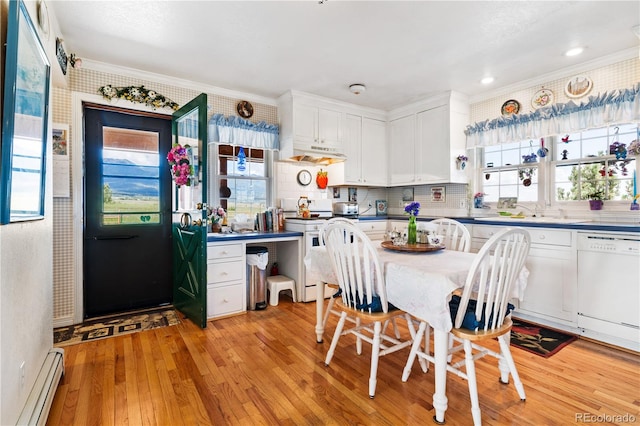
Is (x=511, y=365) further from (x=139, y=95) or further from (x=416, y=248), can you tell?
(x=139, y=95)

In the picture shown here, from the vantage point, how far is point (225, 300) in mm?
3266

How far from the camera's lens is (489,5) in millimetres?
2268

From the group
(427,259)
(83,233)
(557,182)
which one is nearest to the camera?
(427,259)

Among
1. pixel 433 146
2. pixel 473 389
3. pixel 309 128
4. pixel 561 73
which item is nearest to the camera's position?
pixel 473 389

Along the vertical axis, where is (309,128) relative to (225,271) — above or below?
above

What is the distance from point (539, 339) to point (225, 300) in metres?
2.87

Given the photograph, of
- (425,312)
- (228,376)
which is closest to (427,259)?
(425,312)

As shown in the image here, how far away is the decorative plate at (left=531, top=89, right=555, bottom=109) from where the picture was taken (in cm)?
344

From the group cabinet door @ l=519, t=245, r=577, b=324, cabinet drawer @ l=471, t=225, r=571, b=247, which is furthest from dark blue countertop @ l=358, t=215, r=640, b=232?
cabinet door @ l=519, t=245, r=577, b=324

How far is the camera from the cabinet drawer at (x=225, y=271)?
3.18 meters

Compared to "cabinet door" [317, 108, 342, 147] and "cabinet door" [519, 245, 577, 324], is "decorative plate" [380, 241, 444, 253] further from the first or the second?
"cabinet door" [317, 108, 342, 147]

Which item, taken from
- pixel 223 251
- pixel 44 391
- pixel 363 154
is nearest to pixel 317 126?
pixel 363 154

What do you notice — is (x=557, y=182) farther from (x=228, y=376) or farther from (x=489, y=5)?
(x=228, y=376)

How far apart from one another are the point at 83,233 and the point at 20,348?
2053mm
